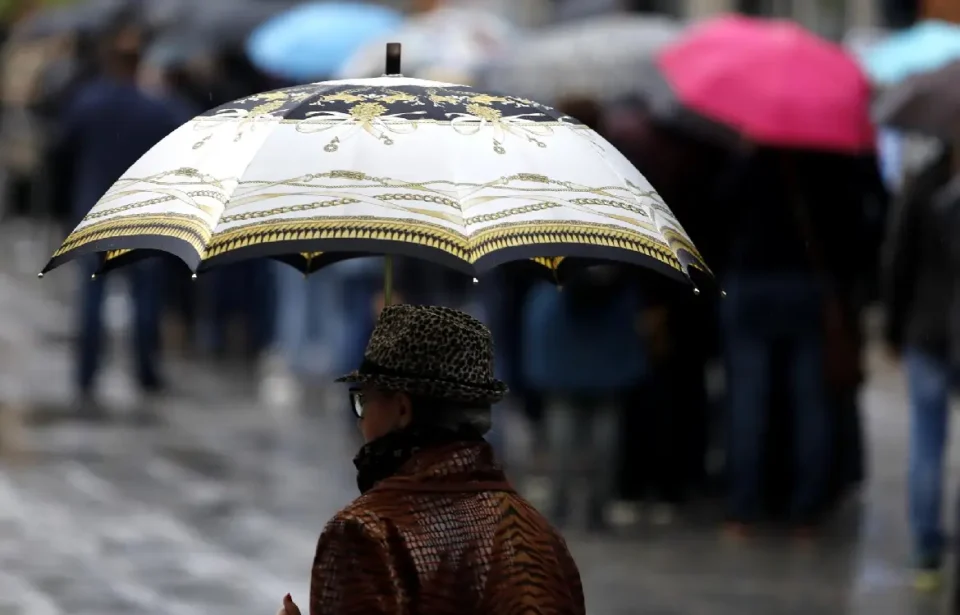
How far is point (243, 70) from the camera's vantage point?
18.5 metres

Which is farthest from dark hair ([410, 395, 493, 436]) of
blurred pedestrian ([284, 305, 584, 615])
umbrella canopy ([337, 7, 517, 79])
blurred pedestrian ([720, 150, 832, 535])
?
umbrella canopy ([337, 7, 517, 79])

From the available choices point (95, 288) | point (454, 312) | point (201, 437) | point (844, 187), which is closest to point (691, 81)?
point (844, 187)

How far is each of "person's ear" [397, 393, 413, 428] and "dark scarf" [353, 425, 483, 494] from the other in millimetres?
15

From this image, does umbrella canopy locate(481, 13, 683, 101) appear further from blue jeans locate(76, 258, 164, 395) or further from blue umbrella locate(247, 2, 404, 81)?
blue jeans locate(76, 258, 164, 395)

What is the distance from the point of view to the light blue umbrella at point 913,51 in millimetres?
11781

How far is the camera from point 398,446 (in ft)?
12.9

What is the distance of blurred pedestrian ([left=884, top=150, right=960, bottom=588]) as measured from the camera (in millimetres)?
9109

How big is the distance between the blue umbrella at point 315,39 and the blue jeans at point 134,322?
182cm

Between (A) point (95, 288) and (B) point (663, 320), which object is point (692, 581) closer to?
(B) point (663, 320)

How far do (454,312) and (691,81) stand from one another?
22.2 feet

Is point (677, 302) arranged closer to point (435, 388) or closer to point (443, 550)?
point (435, 388)

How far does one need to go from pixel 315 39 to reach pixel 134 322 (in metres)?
2.66

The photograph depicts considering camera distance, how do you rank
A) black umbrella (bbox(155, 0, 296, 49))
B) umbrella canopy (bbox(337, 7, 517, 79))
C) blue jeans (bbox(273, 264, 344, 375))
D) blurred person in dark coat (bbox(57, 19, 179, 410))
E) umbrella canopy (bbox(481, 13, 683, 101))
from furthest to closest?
black umbrella (bbox(155, 0, 296, 49)), blue jeans (bbox(273, 264, 344, 375)), blurred person in dark coat (bbox(57, 19, 179, 410)), umbrella canopy (bbox(337, 7, 517, 79)), umbrella canopy (bbox(481, 13, 683, 101))

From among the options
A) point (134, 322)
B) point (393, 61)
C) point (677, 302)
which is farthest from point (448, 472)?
point (134, 322)
